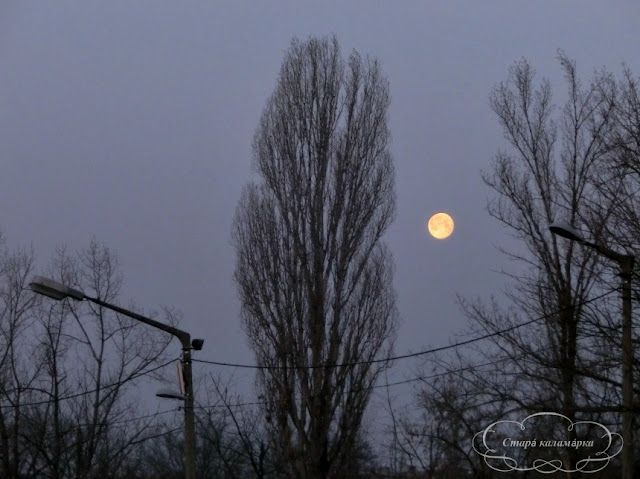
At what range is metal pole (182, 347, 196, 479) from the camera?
14234 mm

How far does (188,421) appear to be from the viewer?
1439cm

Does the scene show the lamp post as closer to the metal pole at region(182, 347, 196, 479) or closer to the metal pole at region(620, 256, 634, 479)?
the metal pole at region(620, 256, 634, 479)

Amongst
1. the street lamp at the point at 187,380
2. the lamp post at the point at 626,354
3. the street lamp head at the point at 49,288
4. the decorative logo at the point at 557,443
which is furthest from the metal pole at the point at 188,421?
the lamp post at the point at 626,354

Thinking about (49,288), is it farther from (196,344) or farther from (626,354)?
(626,354)

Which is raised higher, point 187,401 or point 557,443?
point 187,401

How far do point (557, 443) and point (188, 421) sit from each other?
6466 millimetres

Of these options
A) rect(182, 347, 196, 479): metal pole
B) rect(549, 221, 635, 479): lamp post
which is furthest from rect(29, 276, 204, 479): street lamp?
rect(549, 221, 635, 479): lamp post

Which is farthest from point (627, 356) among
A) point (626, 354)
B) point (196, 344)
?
point (196, 344)

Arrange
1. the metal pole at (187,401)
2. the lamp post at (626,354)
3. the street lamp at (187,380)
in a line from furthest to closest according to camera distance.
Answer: the metal pole at (187,401)
the street lamp at (187,380)
the lamp post at (626,354)

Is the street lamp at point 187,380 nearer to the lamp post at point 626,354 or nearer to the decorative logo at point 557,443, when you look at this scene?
the decorative logo at point 557,443

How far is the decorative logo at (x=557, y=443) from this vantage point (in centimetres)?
1600

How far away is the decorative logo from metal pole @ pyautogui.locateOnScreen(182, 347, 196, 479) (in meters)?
5.74

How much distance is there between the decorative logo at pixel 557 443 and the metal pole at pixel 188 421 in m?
5.74

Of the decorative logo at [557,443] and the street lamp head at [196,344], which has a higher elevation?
the street lamp head at [196,344]
